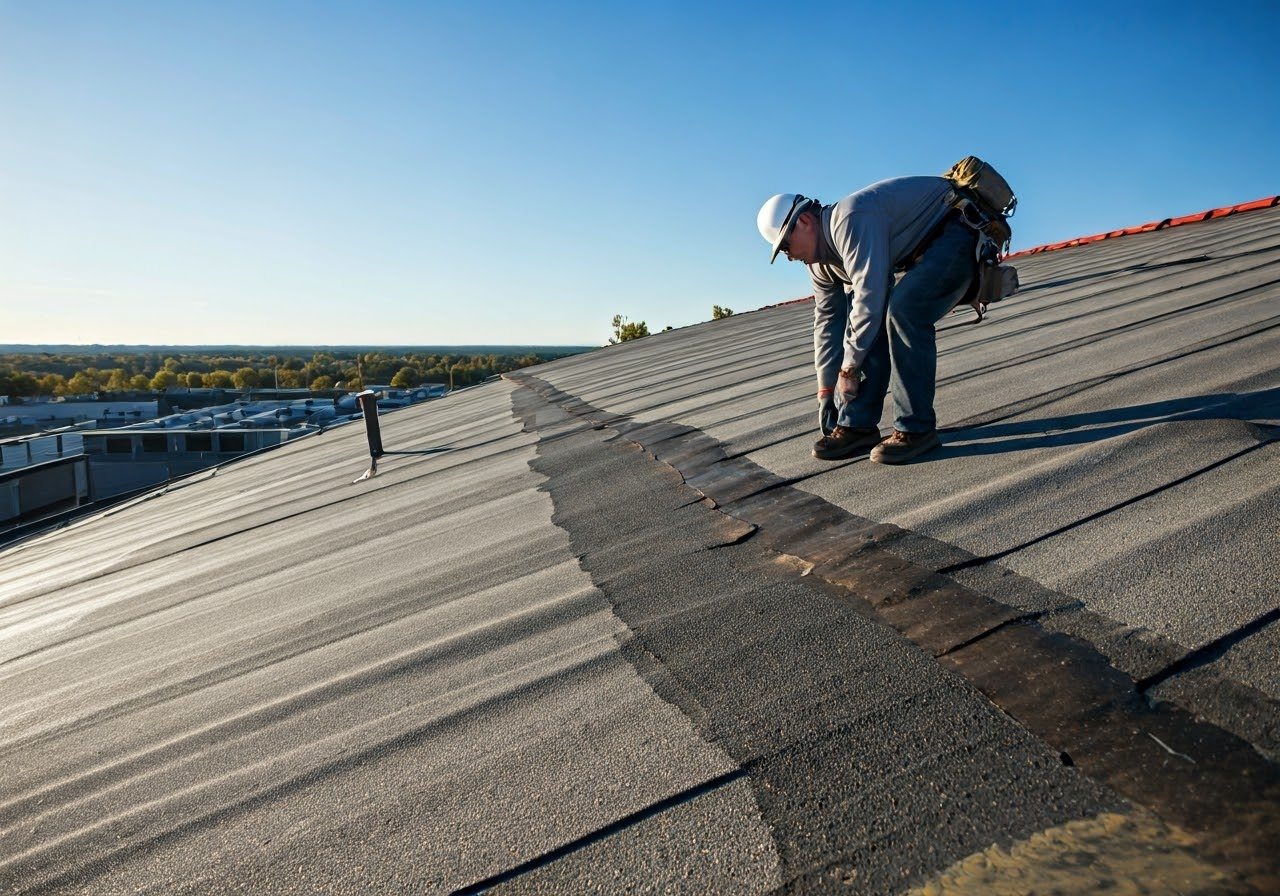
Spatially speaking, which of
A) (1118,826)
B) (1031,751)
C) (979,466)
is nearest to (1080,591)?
(1031,751)

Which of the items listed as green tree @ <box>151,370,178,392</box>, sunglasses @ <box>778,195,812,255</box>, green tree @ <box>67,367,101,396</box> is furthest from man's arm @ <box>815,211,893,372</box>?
green tree @ <box>151,370,178,392</box>

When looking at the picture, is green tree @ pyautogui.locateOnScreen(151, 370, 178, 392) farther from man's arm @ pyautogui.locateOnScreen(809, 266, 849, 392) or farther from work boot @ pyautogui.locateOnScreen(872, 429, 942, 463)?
work boot @ pyautogui.locateOnScreen(872, 429, 942, 463)

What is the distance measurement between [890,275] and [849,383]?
44 cm

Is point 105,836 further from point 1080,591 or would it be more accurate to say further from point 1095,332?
point 1095,332

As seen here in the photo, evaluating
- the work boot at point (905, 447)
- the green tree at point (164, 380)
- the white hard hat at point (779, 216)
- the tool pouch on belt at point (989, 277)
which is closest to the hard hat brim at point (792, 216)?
the white hard hat at point (779, 216)

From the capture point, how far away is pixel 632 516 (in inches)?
127

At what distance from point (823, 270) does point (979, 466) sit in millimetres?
1151

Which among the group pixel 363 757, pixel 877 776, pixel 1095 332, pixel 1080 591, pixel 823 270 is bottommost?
pixel 363 757

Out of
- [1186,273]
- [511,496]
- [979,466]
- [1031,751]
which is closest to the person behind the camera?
[1031,751]

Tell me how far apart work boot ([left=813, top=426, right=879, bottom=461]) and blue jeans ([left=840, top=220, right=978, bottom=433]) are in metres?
0.18

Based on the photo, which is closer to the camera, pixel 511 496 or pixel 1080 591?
pixel 1080 591

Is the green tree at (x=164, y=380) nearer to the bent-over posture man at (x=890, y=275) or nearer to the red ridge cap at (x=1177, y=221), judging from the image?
the red ridge cap at (x=1177, y=221)

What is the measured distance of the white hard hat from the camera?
127 inches

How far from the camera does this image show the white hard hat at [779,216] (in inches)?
127
